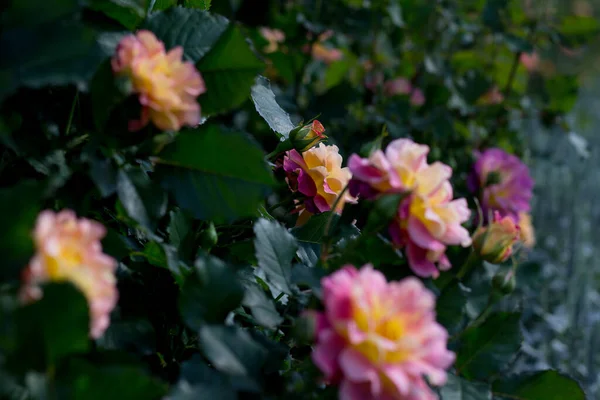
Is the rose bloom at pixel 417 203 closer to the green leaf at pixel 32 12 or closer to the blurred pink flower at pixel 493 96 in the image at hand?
the green leaf at pixel 32 12

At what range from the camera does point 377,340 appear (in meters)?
0.40

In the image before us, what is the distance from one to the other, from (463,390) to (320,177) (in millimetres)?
239

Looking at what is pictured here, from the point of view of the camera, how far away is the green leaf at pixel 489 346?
0.57 m

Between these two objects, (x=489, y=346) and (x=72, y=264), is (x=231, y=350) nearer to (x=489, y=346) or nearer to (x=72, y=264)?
(x=72, y=264)

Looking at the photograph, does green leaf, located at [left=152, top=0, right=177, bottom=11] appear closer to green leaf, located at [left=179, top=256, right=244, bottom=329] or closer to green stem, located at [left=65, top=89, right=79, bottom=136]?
green stem, located at [left=65, top=89, right=79, bottom=136]

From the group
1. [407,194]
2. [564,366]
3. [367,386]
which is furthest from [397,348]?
[564,366]

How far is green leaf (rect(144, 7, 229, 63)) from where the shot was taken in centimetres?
54

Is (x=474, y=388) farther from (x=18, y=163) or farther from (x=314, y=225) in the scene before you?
(x=18, y=163)

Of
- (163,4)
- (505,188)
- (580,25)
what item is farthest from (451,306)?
(580,25)

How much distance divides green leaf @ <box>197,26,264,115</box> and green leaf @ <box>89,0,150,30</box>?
74mm

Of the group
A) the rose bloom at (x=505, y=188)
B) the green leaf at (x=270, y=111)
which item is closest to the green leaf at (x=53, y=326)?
the green leaf at (x=270, y=111)

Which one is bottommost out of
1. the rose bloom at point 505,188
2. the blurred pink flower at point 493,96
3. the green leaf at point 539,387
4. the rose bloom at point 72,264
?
the blurred pink flower at point 493,96

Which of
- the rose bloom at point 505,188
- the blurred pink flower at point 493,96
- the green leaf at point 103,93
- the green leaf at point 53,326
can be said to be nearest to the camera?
the green leaf at point 53,326

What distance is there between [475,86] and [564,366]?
31.5 inches
